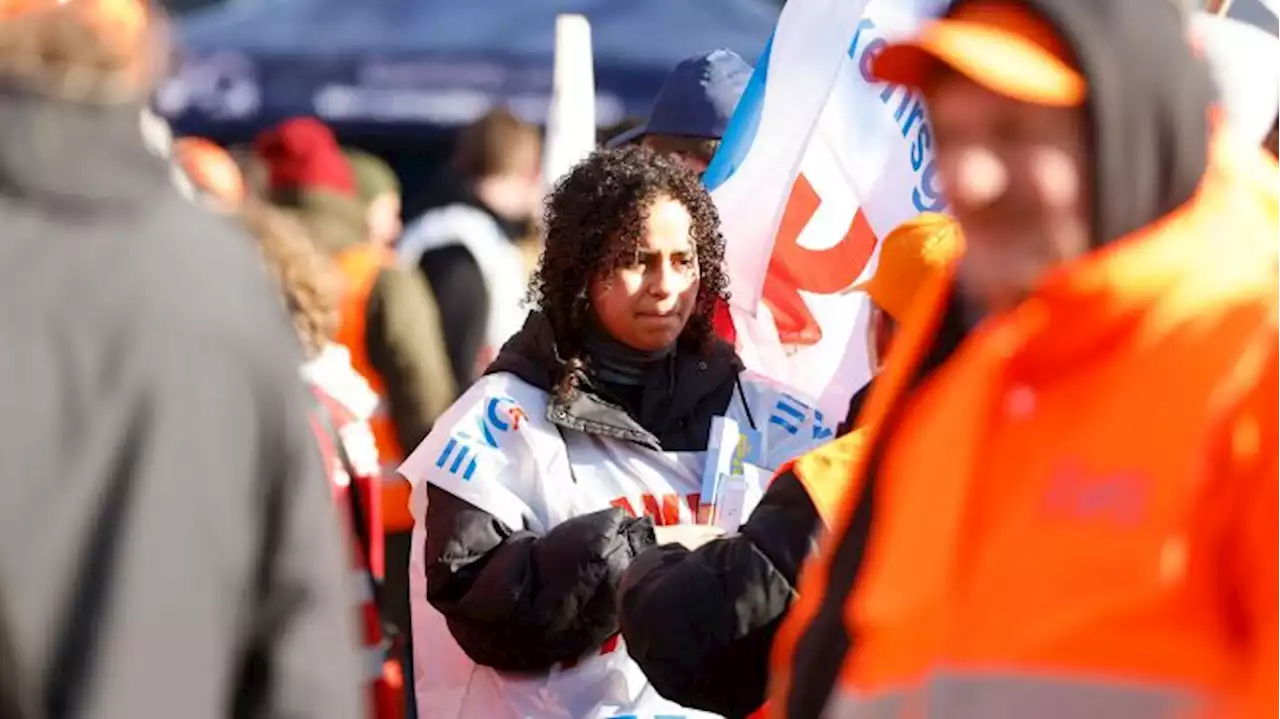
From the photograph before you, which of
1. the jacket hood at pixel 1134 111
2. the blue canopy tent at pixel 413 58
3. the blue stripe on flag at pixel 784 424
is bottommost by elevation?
the blue canopy tent at pixel 413 58

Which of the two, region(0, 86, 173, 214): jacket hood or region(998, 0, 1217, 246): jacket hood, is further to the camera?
region(0, 86, 173, 214): jacket hood

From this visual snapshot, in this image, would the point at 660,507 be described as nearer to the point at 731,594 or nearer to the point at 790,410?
the point at 790,410

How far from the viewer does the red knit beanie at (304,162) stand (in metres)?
8.56

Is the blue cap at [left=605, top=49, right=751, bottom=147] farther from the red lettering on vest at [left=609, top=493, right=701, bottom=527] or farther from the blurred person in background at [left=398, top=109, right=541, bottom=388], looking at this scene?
the blurred person in background at [left=398, top=109, right=541, bottom=388]

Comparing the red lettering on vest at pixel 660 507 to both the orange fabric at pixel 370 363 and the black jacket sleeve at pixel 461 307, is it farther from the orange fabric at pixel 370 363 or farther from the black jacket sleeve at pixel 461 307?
the black jacket sleeve at pixel 461 307

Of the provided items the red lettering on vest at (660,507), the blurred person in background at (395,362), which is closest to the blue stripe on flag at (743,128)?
the red lettering on vest at (660,507)

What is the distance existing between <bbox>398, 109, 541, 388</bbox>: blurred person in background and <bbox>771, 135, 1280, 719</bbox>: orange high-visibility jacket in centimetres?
544

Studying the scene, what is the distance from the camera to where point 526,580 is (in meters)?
4.41

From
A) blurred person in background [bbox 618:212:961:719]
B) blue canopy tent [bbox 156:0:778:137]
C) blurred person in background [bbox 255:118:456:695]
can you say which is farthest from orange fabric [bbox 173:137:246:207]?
blue canopy tent [bbox 156:0:778:137]

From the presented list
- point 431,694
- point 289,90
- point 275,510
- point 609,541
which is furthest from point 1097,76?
point 289,90

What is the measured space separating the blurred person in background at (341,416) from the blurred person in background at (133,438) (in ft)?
5.20

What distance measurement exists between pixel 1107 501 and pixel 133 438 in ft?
3.33

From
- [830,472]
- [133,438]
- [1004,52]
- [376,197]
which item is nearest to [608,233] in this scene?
[830,472]

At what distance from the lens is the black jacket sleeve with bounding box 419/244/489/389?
7.94 metres
